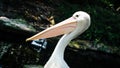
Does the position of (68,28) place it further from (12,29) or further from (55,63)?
(12,29)

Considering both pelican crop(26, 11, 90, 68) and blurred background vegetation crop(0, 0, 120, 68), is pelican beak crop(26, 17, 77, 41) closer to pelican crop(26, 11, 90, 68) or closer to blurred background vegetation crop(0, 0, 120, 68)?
pelican crop(26, 11, 90, 68)

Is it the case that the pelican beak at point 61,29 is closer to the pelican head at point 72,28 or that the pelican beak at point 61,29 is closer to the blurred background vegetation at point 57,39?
the pelican head at point 72,28

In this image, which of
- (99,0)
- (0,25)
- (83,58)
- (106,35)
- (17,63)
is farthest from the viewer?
(99,0)

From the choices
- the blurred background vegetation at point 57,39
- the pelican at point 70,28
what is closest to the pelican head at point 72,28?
the pelican at point 70,28

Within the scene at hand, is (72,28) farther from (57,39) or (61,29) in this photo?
(57,39)

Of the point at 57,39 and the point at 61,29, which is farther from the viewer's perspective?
the point at 57,39

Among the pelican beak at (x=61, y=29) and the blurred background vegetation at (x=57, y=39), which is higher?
the pelican beak at (x=61, y=29)

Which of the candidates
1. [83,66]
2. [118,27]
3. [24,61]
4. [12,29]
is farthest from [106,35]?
[24,61]

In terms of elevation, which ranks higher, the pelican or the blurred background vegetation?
the pelican

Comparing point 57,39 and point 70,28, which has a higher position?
point 70,28

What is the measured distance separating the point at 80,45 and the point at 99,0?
4.86 meters

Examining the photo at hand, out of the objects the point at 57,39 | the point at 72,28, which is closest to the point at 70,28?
the point at 72,28

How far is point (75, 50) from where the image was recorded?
10.5 meters

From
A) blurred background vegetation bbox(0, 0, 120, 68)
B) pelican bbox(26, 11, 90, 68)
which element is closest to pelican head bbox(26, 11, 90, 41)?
pelican bbox(26, 11, 90, 68)
